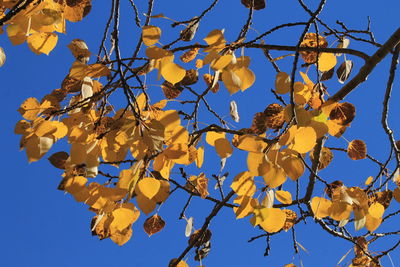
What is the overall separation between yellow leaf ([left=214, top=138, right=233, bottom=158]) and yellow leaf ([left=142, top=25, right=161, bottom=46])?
340 millimetres

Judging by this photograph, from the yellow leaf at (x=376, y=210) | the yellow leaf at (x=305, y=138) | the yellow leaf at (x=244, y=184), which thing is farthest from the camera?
the yellow leaf at (x=376, y=210)

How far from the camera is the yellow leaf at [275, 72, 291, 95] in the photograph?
1.32m

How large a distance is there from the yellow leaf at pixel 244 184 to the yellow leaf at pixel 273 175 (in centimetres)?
18

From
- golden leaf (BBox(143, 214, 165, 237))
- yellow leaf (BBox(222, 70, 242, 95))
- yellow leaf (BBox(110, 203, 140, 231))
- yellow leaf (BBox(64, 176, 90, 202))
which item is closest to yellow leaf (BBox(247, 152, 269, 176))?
yellow leaf (BBox(222, 70, 242, 95))

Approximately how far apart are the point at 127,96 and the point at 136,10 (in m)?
0.74

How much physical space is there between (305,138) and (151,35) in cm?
46

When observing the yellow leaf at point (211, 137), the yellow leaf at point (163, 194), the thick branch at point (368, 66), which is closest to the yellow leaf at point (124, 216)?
the yellow leaf at point (163, 194)

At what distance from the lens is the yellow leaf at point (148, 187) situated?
50.1 inches

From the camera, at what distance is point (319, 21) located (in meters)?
1.63

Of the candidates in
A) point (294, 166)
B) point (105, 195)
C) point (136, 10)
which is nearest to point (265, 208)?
point (294, 166)

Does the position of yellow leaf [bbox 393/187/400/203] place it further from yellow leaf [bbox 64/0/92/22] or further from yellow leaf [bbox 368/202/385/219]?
yellow leaf [bbox 64/0/92/22]

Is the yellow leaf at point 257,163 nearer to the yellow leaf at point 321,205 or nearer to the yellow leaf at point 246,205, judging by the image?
the yellow leaf at point 246,205

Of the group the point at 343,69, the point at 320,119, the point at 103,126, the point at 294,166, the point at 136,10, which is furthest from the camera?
the point at 136,10

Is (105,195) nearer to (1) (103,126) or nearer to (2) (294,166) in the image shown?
(1) (103,126)
